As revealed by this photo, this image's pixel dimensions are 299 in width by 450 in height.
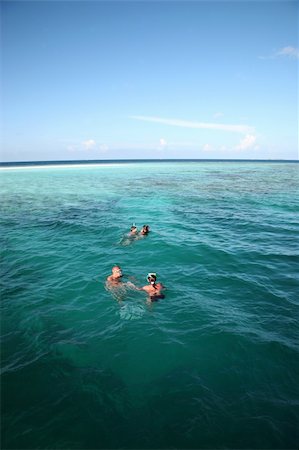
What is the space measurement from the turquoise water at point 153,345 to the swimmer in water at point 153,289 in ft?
0.93

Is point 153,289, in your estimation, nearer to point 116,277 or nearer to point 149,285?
point 149,285

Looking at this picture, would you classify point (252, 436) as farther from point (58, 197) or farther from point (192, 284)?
point (58, 197)

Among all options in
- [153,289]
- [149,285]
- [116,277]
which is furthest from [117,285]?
[153,289]

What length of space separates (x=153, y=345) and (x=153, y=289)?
320cm

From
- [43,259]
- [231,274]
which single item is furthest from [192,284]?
[43,259]

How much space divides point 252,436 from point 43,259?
1451 centimetres

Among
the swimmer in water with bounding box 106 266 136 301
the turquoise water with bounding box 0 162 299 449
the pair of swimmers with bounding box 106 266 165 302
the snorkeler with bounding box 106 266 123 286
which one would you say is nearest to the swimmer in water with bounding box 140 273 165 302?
the pair of swimmers with bounding box 106 266 165 302

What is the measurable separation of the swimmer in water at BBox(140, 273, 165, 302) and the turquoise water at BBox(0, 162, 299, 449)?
28 centimetres

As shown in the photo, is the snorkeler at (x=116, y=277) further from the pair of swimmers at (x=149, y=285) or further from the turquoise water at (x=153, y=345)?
the turquoise water at (x=153, y=345)

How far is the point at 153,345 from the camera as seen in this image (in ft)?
32.3

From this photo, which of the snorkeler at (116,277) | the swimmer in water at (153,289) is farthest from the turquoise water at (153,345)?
the snorkeler at (116,277)

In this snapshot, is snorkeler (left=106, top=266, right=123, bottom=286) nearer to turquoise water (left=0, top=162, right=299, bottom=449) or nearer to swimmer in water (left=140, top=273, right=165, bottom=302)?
turquoise water (left=0, top=162, right=299, bottom=449)

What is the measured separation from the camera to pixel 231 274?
14844 mm

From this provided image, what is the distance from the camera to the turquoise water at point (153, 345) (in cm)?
691
